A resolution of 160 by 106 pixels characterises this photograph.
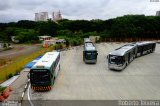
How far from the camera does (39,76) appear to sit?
71.4ft

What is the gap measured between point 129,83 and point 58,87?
824cm

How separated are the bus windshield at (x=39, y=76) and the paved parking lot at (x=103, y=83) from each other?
1209 millimetres

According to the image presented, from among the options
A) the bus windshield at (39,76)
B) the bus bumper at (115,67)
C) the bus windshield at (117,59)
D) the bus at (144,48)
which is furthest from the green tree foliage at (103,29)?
the bus windshield at (39,76)

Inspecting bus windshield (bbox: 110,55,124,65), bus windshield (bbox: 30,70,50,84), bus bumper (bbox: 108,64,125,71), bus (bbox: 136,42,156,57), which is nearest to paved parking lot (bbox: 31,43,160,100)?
bus bumper (bbox: 108,64,125,71)

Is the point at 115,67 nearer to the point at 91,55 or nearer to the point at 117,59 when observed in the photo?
the point at 117,59

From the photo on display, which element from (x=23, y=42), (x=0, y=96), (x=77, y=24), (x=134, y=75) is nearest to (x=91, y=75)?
(x=134, y=75)

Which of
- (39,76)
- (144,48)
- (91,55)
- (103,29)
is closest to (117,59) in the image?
(91,55)

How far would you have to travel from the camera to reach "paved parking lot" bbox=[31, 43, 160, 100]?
69.1ft

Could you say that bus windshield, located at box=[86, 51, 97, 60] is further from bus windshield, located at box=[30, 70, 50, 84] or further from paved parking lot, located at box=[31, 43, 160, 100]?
bus windshield, located at box=[30, 70, 50, 84]

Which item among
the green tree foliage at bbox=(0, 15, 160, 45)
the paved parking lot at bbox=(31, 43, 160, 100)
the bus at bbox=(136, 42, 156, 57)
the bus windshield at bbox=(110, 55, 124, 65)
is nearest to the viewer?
the paved parking lot at bbox=(31, 43, 160, 100)

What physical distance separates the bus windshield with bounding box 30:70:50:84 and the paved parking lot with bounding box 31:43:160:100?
1.21 meters

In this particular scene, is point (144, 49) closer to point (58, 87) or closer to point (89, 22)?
point (58, 87)

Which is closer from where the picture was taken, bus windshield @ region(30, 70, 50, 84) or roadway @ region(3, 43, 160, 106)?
roadway @ region(3, 43, 160, 106)

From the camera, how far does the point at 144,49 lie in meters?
45.1
